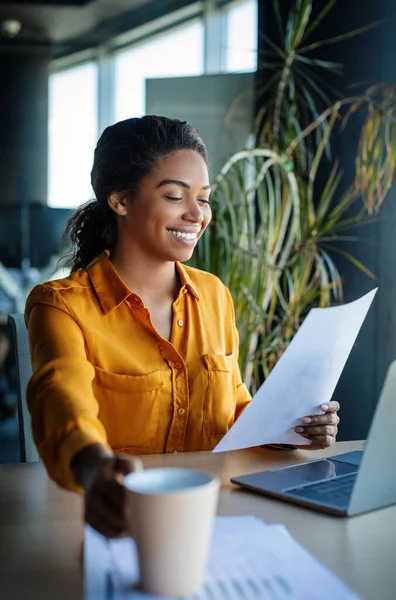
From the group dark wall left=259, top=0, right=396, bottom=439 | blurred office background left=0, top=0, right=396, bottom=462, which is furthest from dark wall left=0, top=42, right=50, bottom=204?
dark wall left=259, top=0, right=396, bottom=439

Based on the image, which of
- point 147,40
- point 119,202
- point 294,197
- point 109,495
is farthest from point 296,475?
point 147,40

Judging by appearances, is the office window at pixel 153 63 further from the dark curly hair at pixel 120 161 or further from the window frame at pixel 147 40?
the dark curly hair at pixel 120 161

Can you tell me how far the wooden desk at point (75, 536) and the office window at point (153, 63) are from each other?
2.49m

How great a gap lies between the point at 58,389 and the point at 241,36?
2902mm

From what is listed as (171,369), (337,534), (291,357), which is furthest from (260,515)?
(171,369)

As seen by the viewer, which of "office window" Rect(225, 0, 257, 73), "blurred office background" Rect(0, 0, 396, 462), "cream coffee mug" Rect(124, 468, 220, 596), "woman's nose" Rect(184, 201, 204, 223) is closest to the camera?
"cream coffee mug" Rect(124, 468, 220, 596)

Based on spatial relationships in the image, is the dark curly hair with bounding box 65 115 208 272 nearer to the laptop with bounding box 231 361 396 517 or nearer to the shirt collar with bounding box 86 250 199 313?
the shirt collar with bounding box 86 250 199 313

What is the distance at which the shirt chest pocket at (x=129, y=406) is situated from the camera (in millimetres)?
1572

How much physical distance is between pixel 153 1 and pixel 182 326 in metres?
2.46

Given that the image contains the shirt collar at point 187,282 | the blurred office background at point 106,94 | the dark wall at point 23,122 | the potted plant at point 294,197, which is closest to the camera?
the shirt collar at point 187,282

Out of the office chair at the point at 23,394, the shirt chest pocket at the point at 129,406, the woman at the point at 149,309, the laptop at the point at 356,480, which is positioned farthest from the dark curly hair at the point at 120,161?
the laptop at the point at 356,480

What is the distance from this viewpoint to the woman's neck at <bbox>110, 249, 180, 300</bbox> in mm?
1718

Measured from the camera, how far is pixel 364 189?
306cm

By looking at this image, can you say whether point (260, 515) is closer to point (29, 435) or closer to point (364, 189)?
point (29, 435)
